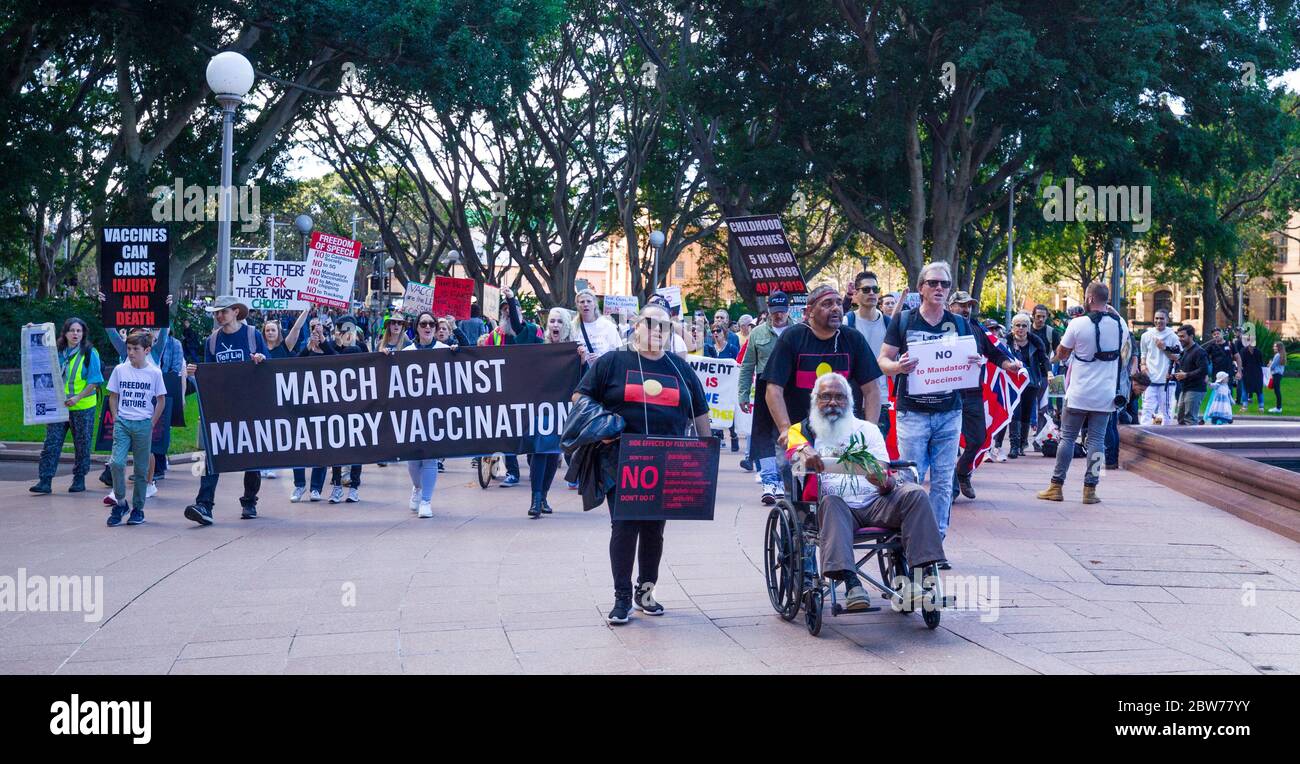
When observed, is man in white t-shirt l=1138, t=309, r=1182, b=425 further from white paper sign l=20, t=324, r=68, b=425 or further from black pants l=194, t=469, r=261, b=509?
white paper sign l=20, t=324, r=68, b=425

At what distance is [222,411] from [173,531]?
1324mm

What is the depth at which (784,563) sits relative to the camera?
23.7 ft

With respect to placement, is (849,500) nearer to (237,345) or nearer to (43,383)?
(237,345)

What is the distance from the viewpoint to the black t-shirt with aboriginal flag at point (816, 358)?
25.8 feet

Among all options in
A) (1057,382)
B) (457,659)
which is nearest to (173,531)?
(457,659)

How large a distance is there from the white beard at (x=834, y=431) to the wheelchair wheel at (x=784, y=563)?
39cm

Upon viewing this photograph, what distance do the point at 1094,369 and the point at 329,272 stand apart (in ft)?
30.0

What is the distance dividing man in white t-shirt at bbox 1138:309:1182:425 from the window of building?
7369 cm

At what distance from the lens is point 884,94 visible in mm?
28766

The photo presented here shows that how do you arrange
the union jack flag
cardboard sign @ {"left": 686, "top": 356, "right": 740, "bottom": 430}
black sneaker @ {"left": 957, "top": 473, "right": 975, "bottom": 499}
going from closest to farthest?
the union jack flag, black sneaker @ {"left": 957, "top": 473, "right": 975, "bottom": 499}, cardboard sign @ {"left": 686, "top": 356, "right": 740, "bottom": 430}

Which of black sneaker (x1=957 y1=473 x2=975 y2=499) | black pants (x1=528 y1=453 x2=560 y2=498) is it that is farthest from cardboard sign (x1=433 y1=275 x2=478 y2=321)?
black sneaker (x1=957 y1=473 x2=975 y2=499)

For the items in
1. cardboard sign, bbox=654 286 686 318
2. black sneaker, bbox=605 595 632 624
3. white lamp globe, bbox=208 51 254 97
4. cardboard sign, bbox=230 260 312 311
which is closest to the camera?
black sneaker, bbox=605 595 632 624

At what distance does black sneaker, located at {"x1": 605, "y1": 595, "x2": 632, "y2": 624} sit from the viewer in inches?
281

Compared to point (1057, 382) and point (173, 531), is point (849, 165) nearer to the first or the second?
point (1057, 382)
